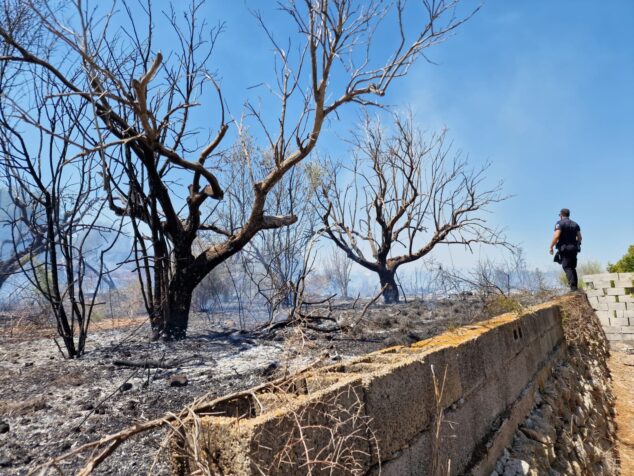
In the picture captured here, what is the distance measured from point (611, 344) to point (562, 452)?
8915 millimetres

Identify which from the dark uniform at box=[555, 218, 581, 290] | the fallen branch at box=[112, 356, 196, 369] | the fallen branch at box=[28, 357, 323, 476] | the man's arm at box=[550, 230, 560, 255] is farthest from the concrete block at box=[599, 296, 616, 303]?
the fallen branch at box=[28, 357, 323, 476]

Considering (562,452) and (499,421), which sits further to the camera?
(562,452)

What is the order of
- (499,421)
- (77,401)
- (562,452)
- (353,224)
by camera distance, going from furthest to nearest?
1. (353,224)
2. (562,452)
3. (499,421)
4. (77,401)

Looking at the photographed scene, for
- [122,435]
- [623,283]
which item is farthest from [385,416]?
[623,283]

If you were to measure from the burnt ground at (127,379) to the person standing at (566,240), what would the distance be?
19.5ft

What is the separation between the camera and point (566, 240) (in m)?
10.4

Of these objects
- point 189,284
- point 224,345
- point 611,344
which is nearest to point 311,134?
point 189,284

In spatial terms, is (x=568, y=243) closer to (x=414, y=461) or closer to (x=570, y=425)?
(x=570, y=425)

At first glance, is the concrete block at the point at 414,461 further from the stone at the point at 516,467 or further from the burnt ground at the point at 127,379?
the stone at the point at 516,467

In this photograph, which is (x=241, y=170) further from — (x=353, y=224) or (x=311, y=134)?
(x=311, y=134)

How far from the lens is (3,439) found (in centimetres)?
226

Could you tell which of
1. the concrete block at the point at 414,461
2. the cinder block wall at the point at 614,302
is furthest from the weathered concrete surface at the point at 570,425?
the cinder block wall at the point at 614,302

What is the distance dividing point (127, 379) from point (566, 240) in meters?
10.5

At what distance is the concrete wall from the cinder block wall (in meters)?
9.01
